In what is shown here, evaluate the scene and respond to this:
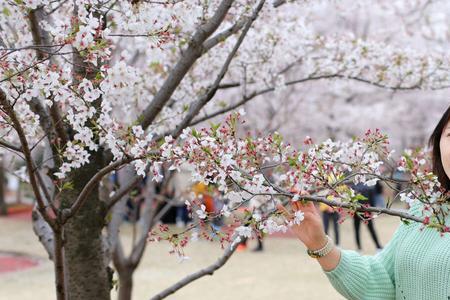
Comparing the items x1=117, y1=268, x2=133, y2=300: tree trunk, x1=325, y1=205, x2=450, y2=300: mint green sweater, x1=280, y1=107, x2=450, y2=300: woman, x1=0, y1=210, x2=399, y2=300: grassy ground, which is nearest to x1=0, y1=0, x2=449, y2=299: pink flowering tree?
x1=280, y1=107, x2=450, y2=300: woman

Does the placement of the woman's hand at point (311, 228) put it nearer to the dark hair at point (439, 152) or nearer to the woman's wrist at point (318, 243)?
the woman's wrist at point (318, 243)

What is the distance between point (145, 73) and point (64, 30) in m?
2.21

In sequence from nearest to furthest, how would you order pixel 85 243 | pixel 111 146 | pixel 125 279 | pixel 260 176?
pixel 260 176 → pixel 111 146 → pixel 85 243 → pixel 125 279

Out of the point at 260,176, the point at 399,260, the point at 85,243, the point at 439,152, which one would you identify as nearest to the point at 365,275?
the point at 399,260

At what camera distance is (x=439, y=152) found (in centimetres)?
221

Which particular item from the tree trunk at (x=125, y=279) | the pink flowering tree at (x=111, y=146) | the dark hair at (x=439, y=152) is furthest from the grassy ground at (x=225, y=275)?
the dark hair at (x=439, y=152)

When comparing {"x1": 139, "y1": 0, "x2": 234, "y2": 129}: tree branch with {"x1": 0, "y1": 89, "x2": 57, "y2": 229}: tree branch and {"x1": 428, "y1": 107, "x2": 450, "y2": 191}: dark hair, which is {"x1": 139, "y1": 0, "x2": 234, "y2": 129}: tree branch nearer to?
{"x1": 0, "y1": 89, "x2": 57, "y2": 229}: tree branch

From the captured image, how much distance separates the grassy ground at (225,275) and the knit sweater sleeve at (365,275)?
222 inches

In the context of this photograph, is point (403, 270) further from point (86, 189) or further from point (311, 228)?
point (86, 189)

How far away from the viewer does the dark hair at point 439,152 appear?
2135 millimetres

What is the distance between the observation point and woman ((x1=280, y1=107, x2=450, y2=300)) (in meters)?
2.03

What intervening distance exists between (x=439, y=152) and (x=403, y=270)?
44 centimetres

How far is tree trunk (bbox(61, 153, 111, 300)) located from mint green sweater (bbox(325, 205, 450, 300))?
99cm

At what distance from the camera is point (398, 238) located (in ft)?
7.34
